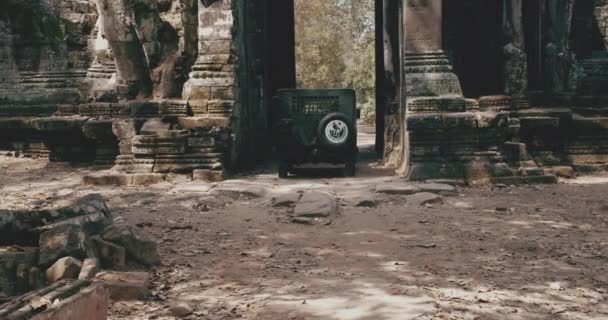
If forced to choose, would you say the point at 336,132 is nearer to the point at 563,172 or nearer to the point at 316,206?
the point at 316,206

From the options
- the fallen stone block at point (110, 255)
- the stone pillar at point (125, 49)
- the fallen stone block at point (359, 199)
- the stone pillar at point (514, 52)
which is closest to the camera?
the fallen stone block at point (110, 255)

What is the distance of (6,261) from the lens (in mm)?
3934

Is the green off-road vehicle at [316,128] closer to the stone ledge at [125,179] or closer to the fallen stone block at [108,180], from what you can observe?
the stone ledge at [125,179]

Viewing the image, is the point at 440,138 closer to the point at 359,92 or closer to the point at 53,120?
the point at 53,120

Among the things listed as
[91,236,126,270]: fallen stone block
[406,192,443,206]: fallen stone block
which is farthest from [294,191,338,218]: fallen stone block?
[91,236,126,270]: fallen stone block

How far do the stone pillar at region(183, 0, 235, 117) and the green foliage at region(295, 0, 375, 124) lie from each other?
67.8 feet

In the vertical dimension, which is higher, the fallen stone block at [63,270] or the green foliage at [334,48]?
the green foliage at [334,48]

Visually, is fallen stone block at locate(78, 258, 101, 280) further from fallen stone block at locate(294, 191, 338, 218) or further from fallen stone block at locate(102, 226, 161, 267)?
fallen stone block at locate(294, 191, 338, 218)

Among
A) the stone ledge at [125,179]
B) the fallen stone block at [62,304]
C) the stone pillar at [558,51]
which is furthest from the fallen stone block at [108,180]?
the stone pillar at [558,51]

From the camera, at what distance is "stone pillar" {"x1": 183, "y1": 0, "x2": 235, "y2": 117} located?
953 centimetres

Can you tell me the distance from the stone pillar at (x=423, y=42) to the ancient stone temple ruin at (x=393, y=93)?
0.6 inches

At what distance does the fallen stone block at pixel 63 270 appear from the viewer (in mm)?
3967

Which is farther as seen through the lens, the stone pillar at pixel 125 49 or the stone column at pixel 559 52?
the stone column at pixel 559 52

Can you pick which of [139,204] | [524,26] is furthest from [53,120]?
[524,26]
